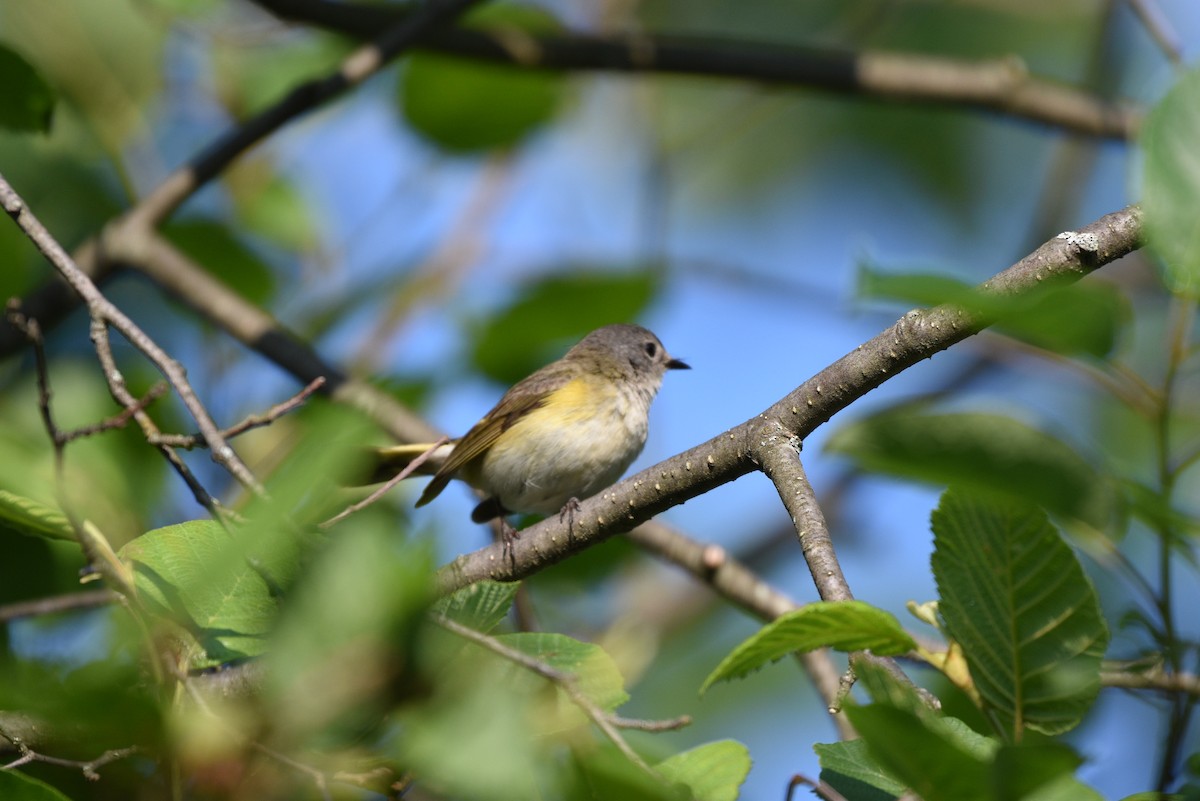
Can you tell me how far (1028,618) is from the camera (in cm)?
166

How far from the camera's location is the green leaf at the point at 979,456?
4.56 feet

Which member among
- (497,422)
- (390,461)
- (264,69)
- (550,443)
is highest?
(264,69)

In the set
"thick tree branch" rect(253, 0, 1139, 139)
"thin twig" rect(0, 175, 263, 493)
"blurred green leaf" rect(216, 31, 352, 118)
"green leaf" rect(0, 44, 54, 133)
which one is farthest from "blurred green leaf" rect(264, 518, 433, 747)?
"blurred green leaf" rect(216, 31, 352, 118)

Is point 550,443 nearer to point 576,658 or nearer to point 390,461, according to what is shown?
point 390,461

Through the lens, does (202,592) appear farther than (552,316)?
No

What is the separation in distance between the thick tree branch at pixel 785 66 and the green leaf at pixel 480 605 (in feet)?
9.37

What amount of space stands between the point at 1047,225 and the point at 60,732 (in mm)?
5280

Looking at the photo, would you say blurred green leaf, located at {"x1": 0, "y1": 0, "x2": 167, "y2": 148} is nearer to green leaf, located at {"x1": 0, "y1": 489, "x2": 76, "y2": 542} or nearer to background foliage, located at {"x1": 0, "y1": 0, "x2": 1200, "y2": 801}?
background foliage, located at {"x1": 0, "y1": 0, "x2": 1200, "y2": 801}

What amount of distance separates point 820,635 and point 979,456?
310 mm

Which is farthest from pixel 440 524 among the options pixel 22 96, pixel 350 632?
pixel 22 96

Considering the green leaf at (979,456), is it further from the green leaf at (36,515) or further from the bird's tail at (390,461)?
the bird's tail at (390,461)

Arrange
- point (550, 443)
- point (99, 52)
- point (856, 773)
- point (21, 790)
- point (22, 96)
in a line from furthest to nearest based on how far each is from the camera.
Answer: point (550, 443) → point (99, 52) → point (22, 96) → point (856, 773) → point (21, 790)

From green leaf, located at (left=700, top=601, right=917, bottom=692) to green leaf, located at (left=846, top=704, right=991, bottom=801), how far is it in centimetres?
17

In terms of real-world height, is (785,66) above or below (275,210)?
above
